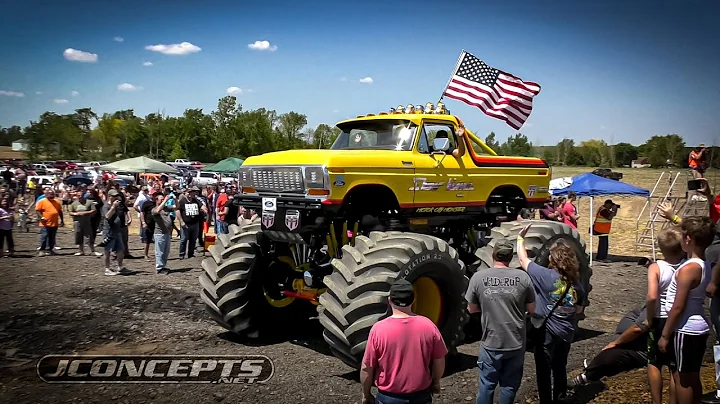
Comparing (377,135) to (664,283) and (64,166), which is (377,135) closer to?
(664,283)

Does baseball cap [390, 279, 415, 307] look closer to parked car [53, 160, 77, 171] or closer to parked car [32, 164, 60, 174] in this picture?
parked car [32, 164, 60, 174]

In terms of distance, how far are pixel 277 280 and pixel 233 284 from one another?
766 mm

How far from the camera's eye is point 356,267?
255 inches

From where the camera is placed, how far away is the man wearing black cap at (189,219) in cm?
1496

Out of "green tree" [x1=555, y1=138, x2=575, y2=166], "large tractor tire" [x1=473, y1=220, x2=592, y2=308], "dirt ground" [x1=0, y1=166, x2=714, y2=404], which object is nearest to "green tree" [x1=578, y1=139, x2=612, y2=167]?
"green tree" [x1=555, y1=138, x2=575, y2=166]

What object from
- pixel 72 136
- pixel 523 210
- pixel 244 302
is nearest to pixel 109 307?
pixel 244 302

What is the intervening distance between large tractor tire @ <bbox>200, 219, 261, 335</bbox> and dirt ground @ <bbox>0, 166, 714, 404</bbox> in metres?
0.35

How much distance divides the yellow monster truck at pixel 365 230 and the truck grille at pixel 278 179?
0.01 metres

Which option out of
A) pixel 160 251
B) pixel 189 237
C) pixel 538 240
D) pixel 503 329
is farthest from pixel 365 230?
pixel 189 237

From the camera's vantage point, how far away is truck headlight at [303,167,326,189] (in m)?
7.10

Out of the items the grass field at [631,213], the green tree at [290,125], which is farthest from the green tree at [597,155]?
the green tree at [290,125]

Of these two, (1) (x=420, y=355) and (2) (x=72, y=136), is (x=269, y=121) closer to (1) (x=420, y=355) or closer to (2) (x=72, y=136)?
(2) (x=72, y=136)

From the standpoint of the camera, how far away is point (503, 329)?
4.95 metres

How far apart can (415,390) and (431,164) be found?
15.1 feet
